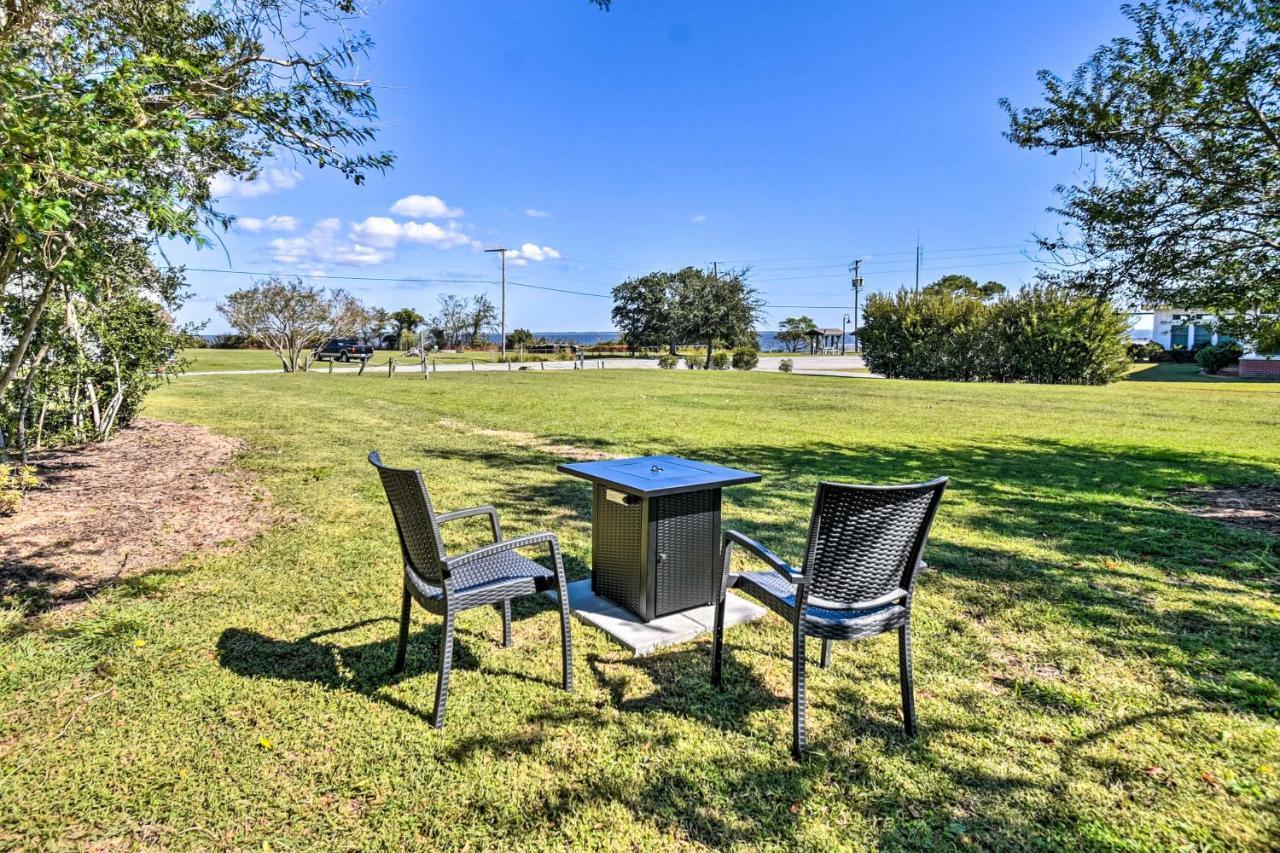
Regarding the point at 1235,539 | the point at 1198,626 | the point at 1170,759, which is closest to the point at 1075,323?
the point at 1235,539

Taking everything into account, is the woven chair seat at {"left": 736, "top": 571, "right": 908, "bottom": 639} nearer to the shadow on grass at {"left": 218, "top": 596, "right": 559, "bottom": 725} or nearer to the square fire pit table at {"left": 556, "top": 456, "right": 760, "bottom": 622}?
the square fire pit table at {"left": 556, "top": 456, "right": 760, "bottom": 622}

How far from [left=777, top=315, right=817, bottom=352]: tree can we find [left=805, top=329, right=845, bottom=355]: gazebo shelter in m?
0.99

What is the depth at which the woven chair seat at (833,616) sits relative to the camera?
2516mm

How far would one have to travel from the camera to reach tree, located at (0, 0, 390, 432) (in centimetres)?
301

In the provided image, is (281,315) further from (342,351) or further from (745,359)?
(745,359)

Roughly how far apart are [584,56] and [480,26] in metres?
8.17

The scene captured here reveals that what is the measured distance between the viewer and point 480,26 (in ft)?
22.5

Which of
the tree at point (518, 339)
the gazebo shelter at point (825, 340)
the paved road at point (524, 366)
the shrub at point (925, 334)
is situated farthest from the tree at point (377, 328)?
the gazebo shelter at point (825, 340)

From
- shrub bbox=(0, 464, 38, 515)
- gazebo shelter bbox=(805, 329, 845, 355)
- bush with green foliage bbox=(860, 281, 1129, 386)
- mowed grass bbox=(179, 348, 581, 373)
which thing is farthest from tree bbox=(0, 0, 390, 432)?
gazebo shelter bbox=(805, 329, 845, 355)

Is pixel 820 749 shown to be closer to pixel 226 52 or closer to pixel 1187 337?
pixel 226 52

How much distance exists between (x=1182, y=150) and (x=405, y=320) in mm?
54918

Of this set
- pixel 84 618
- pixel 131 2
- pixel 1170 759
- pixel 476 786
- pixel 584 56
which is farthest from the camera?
pixel 584 56

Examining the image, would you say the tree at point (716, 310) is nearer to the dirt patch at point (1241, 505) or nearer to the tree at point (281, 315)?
the tree at point (281, 315)

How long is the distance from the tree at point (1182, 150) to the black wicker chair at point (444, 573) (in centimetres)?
729
